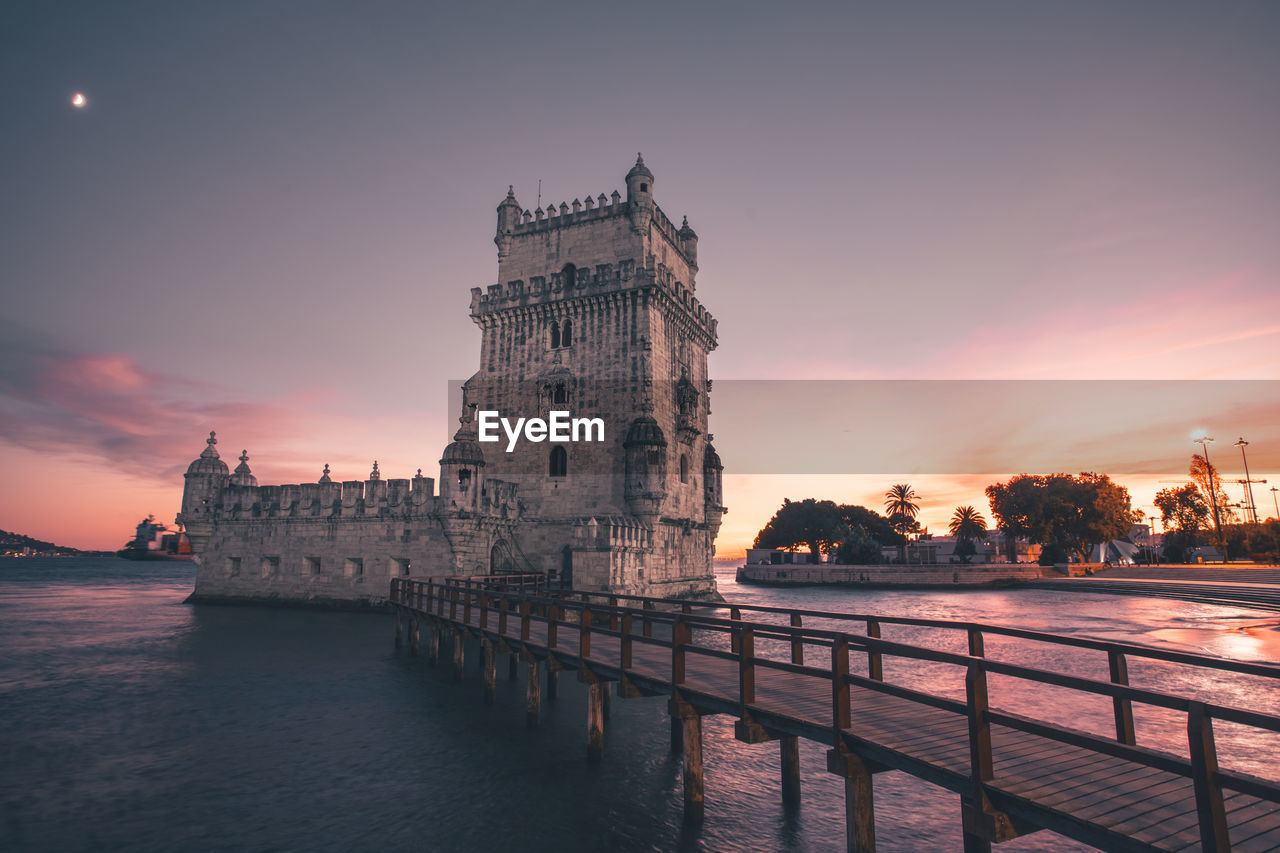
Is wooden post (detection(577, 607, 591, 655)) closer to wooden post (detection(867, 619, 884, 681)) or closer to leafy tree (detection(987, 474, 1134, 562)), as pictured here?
wooden post (detection(867, 619, 884, 681))

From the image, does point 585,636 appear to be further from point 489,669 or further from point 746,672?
point 489,669

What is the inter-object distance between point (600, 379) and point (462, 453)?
8.20 meters

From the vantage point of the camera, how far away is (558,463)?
3672 centimetres

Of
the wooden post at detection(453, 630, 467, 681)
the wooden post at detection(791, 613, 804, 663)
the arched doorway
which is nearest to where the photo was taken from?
the wooden post at detection(791, 613, 804, 663)

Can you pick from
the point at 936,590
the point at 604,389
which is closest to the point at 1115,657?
the point at 604,389

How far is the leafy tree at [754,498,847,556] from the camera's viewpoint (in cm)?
9725

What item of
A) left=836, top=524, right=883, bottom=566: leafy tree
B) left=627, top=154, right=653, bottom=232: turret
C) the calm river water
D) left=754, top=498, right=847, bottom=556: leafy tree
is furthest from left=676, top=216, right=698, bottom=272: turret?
left=754, top=498, right=847, bottom=556: leafy tree

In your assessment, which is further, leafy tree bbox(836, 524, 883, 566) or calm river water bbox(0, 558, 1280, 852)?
leafy tree bbox(836, 524, 883, 566)

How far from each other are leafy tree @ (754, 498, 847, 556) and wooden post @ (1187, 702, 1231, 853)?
3672 inches

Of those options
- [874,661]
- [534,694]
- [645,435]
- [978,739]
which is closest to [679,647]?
[874,661]

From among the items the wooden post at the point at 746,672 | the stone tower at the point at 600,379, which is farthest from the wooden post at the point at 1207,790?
the stone tower at the point at 600,379

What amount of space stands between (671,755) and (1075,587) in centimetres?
6341

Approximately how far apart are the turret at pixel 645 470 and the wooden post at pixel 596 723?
21094 millimetres
